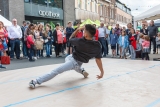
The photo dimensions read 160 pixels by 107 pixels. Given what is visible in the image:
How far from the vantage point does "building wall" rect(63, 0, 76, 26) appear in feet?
95.7

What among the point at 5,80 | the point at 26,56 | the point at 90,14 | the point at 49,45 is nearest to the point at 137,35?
the point at 49,45

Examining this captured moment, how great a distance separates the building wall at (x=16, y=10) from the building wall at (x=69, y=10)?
8.19m

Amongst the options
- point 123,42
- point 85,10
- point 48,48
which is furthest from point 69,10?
point 123,42

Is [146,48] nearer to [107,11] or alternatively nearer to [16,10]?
[16,10]

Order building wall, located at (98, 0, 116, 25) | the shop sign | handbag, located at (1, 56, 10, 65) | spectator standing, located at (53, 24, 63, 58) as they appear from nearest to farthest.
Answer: handbag, located at (1, 56, 10, 65) → spectator standing, located at (53, 24, 63, 58) → the shop sign → building wall, located at (98, 0, 116, 25)

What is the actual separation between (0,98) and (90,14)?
116 ft

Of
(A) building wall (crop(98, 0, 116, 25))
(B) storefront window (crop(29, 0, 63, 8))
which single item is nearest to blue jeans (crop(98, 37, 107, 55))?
(B) storefront window (crop(29, 0, 63, 8))

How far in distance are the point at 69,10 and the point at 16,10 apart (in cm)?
1014

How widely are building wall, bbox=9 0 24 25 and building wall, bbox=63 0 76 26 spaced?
8.19m

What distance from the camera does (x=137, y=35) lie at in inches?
460

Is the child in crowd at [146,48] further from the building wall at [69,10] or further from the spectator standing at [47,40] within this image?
the building wall at [69,10]

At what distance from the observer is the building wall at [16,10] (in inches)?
803

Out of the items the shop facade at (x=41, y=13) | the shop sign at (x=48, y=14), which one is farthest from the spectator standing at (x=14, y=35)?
the shop sign at (x=48, y=14)

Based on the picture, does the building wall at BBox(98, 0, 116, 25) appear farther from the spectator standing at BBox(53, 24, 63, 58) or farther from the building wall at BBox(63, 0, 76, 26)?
the spectator standing at BBox(53, 24, 63, 58)
